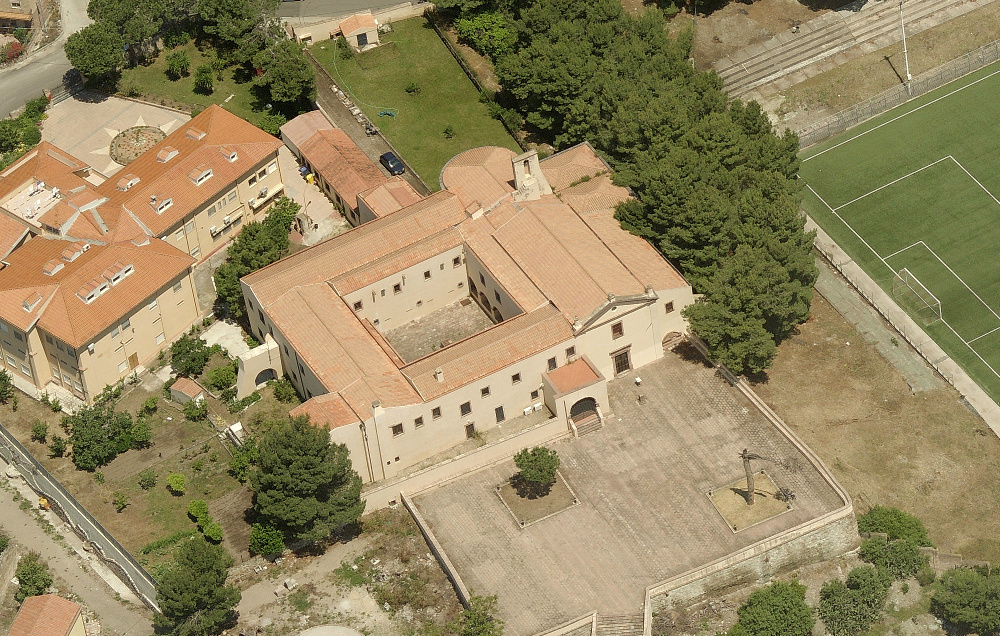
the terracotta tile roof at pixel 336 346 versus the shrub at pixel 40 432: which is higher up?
the terracotta tile roof at pixel 336 346

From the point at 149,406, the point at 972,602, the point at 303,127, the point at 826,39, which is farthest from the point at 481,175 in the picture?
the point at 972,602

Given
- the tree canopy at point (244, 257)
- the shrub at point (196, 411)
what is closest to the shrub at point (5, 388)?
the shrub at point (196, 411)

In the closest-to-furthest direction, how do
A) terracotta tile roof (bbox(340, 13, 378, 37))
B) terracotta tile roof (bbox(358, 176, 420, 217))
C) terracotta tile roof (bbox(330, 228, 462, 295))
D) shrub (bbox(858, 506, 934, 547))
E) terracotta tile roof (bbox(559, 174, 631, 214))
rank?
shrub (bbox(858, 506, 934, 547)) → terracotta tile roof (bbox(330, 228, 462, 295)) → terracotta tile roof (bbox(559, 174, 631, 214)) → terracotta tile roof (bbox(358, 176, 420, 217)) → terracotta tile roof (bbox(340, 13, 378, 37))

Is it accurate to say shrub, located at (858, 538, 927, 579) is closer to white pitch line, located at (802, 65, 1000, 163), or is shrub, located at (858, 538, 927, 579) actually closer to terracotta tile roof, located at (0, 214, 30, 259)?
white pitch line, located at (802, 65, 1000, 163)

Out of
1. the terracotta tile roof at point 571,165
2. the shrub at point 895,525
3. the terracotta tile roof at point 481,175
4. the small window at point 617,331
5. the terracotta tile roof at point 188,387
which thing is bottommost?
the shrub at point 895,525

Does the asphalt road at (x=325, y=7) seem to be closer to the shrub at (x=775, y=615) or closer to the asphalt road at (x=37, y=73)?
the asphalt road at (x=37, y=73)

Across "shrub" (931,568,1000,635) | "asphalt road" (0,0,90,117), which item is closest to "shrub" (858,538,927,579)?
"shrub" (931,568,1000,635)
